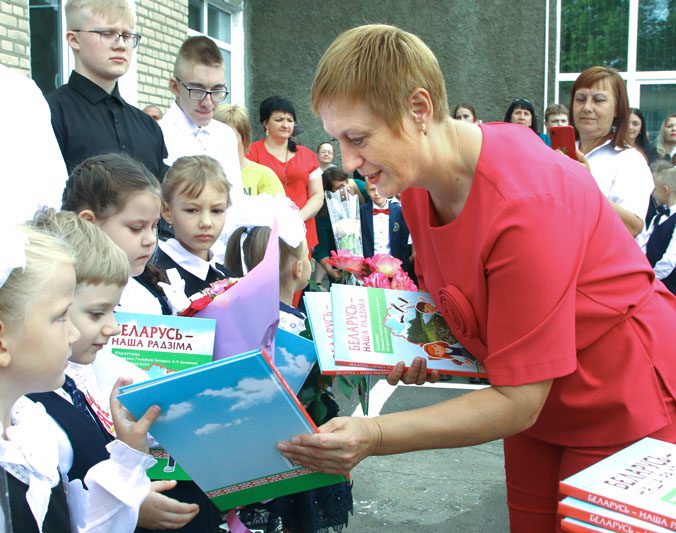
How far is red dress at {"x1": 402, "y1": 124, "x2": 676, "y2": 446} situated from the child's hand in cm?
76

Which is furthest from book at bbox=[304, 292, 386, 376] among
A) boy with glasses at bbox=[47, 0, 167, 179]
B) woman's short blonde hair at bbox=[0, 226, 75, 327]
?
boy with glasses at bbox=[47, 0, 167, 179]

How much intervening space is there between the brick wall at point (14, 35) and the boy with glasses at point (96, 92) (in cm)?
303

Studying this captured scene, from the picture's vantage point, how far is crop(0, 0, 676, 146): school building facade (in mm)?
12297

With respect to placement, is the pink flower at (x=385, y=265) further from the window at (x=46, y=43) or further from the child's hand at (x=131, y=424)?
the window at (x=46, y=43)

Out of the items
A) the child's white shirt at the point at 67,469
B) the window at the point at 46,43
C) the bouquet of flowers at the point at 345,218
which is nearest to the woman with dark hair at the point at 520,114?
the bouquet of flowers at the point at 345,218

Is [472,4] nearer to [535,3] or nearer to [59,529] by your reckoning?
[535,3]

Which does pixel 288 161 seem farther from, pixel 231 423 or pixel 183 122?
pixel 231 423

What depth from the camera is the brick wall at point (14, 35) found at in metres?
6.33

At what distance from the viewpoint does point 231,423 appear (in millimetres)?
1755

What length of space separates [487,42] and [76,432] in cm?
1159

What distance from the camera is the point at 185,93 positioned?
179 inches

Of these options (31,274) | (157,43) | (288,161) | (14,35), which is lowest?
(31,274)

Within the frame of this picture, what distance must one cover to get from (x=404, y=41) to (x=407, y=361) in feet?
2.64

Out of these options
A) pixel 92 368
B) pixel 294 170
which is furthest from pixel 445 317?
pixel 294 170
